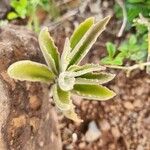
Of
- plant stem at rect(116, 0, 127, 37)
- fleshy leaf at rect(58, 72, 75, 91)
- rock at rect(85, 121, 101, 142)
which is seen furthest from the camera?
rock at rect(85, 121, 101, 142)

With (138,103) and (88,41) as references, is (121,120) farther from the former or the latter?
(88,41)

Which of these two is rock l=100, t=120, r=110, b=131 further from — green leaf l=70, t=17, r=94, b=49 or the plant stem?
green leaf l=70, t=17, r=94, b=49

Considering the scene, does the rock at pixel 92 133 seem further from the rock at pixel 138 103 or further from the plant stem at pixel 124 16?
the plant stem at pixel 124 16

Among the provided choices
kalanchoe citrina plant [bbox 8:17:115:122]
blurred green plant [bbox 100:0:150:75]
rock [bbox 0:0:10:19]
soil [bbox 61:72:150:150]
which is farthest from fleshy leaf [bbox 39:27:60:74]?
rock [bbox 0:0:10:19]

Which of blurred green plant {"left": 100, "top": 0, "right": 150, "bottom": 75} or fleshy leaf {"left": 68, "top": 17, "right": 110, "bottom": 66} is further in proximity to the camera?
blurred green plant {"left": 100, "top": 0, "right": 150, "bottom": 75}

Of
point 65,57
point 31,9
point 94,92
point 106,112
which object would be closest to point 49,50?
point 65,57

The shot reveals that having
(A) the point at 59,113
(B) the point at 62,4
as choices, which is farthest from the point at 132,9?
(A) the point at 59,113
